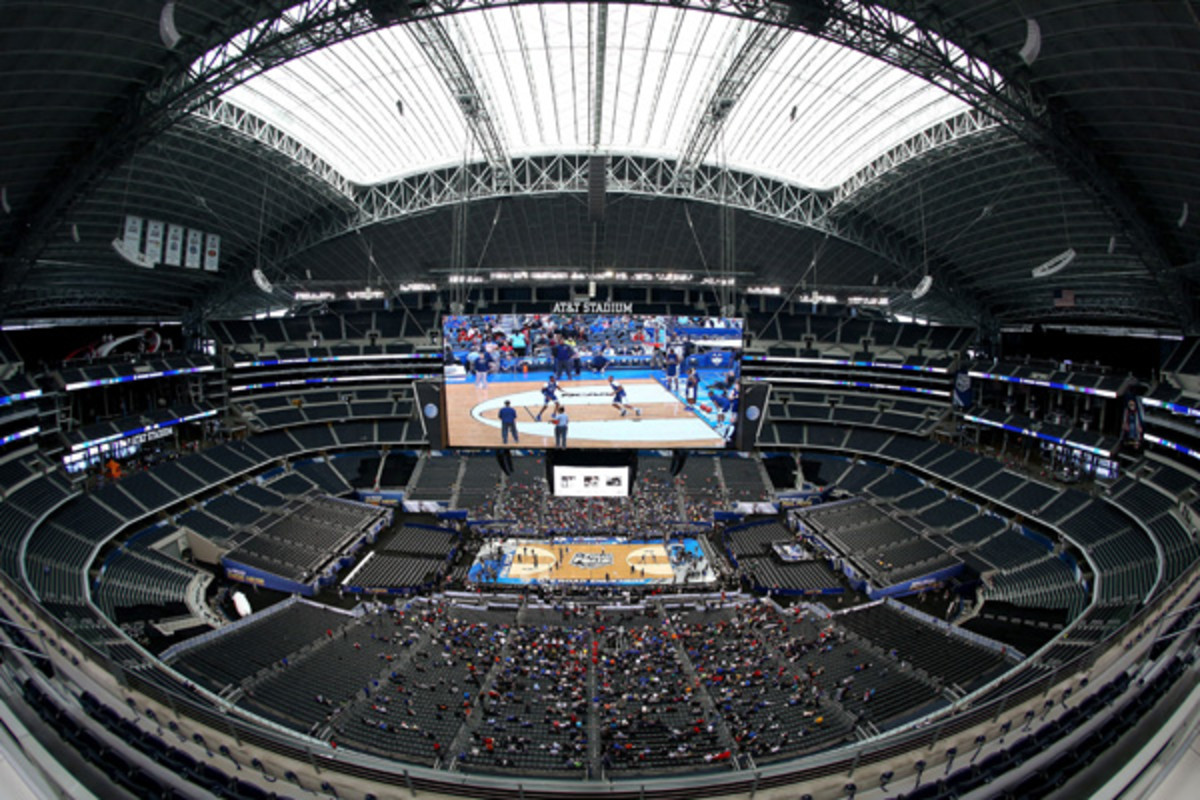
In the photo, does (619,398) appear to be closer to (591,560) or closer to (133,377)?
(591,560)

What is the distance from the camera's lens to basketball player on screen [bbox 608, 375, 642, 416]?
2228cm

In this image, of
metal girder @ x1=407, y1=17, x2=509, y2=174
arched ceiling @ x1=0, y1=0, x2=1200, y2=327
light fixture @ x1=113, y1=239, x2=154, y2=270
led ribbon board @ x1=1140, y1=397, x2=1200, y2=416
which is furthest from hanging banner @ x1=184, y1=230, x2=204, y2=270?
led ribbon board @ x1=1140, y1=397, x2=1200, y2=416

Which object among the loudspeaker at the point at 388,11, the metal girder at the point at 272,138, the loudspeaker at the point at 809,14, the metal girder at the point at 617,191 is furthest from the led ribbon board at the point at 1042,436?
the metal girder at the point at 272,138

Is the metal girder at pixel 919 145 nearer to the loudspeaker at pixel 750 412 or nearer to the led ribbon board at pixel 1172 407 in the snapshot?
the loudspeaker at pixel 750 412

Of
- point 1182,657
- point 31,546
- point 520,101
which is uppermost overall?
point 520,101

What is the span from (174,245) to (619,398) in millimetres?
27621

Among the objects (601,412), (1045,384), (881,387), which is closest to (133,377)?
(601,412)

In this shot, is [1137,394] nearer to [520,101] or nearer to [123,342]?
[520,101]

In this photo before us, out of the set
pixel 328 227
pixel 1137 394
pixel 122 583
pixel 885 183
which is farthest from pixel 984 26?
pixel 122 583

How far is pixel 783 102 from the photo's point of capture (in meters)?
29.8

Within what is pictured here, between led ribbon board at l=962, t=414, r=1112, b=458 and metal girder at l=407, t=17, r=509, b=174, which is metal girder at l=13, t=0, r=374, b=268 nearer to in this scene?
metal girder at l=407, t=17, r=509, b=174

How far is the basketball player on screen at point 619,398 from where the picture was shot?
73.1ft

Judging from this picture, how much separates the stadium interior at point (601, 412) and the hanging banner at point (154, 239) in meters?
0.21

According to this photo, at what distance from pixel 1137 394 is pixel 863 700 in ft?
90.6
